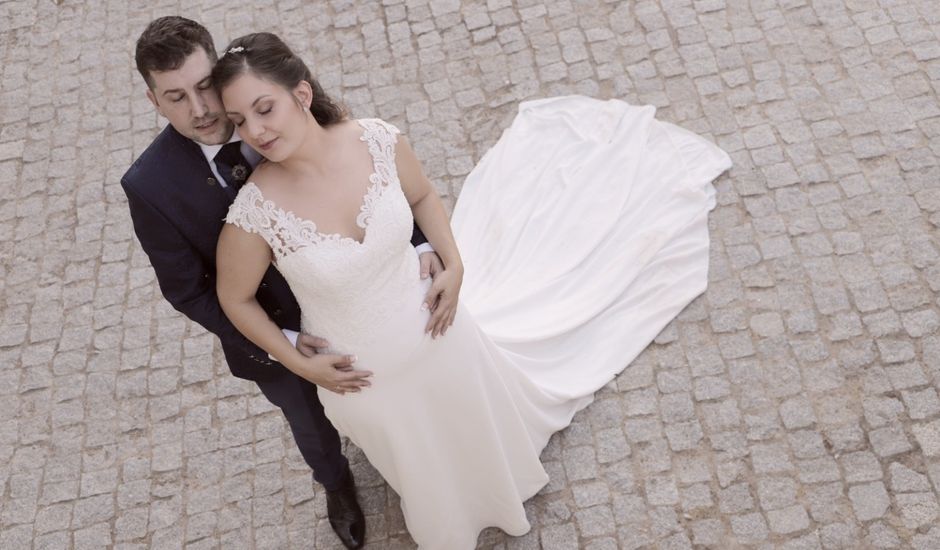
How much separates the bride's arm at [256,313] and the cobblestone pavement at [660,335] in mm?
1342

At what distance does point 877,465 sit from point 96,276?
480 cm

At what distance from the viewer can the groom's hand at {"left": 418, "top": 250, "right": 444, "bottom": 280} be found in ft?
15.1

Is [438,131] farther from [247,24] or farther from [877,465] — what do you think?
[877,465]

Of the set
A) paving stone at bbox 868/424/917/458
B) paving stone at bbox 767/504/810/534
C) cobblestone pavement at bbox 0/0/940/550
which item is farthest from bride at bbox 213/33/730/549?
paving stone at bbox 868/424/917/458

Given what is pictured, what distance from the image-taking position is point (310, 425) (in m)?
4.98

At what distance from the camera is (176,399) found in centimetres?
611

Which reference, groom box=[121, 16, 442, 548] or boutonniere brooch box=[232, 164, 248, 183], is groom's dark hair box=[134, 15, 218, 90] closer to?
groom box=[121, 16, 442, 548]

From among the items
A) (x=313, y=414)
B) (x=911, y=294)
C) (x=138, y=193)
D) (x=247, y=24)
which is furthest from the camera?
(x=247, y=24)

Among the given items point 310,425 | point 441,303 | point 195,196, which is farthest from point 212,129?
point 310,425

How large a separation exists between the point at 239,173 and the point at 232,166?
0.12 feet

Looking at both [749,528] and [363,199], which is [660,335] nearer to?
[749,528]

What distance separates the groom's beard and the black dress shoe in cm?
206

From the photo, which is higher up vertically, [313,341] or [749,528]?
[313,341]

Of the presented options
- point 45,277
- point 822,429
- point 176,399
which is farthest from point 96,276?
point 822,429
